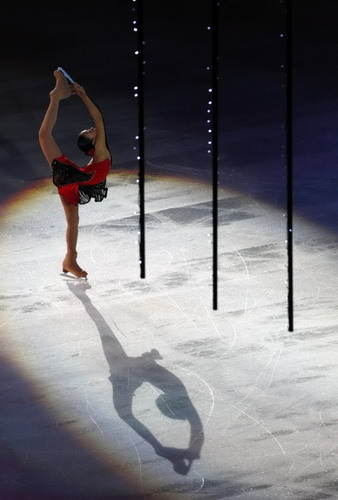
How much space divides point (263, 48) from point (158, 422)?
1088 cm

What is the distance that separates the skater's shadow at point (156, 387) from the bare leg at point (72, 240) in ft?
3.15

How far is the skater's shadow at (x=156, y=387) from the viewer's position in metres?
8.98

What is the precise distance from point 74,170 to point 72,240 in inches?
24.3

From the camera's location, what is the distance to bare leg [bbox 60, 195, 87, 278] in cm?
1194

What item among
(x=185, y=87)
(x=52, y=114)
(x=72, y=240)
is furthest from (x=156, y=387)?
(x=185, y=87)

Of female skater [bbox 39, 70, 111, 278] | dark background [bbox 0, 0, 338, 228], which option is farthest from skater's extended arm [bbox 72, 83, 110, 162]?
dark background [bbox 0, 0, 338, 228]

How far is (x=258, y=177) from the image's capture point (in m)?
14.7

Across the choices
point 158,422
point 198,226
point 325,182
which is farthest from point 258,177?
point 158,422

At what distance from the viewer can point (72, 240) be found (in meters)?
11.9

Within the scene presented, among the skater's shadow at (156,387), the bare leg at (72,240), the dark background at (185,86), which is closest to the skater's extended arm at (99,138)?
the bare leg at (72,240)

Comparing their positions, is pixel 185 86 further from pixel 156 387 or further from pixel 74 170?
pixel 156 387

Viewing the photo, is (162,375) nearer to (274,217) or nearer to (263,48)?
(274,217)

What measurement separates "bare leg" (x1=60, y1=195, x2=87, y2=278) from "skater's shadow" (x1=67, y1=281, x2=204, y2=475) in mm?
961

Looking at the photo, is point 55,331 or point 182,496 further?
point 55,331
